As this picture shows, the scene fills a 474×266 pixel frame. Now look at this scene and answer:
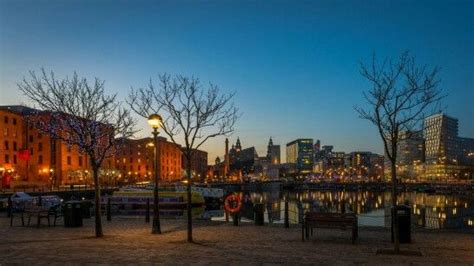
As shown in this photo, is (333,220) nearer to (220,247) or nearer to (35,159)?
(220,247)

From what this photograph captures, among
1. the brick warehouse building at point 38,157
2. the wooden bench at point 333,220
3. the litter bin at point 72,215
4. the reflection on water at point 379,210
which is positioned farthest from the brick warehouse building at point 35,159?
the wooden bench at point 333,220

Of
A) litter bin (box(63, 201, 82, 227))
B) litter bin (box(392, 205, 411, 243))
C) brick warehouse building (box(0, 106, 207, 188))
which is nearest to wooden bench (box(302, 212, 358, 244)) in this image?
litter bin (box(392, 205, 411, 243))

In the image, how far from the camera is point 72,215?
22203 millimetres

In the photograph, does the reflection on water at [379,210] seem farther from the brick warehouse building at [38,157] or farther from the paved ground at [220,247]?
the brick warehouse building at [38,157]

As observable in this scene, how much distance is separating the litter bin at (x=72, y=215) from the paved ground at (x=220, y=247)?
601 millimetres

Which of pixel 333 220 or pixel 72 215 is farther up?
pixel 333 220

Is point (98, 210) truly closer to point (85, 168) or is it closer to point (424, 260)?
point (424, 260)

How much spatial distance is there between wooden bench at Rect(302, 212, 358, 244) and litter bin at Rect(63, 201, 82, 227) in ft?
36.9

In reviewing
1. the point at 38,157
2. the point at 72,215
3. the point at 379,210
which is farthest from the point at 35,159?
the point at 72,215

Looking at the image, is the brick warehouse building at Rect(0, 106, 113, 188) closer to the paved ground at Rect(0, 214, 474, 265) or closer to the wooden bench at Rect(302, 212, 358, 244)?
the paved ground at Rect(0, 214, 474, 265)

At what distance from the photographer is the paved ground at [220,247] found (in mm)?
12625

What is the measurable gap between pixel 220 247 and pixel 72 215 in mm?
9955

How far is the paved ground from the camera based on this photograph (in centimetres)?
1262

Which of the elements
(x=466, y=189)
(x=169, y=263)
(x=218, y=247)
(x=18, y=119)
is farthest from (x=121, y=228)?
(x=466, y=189)
